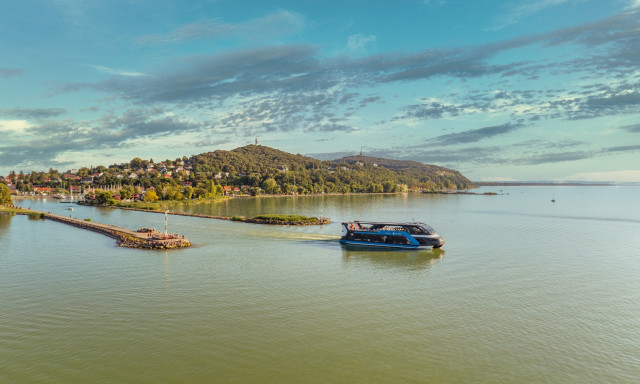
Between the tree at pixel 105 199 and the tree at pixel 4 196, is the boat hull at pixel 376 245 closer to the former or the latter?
the tree at pixel 105 199

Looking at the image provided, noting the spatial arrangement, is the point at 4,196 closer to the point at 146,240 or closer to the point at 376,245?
the point at 146,240

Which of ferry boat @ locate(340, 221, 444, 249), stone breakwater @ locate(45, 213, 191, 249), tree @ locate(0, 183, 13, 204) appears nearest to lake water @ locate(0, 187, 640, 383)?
stone breakwater @ locate(45, 213, 191, 249)

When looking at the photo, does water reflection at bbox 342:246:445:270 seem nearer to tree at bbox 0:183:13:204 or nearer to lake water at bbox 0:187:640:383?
lake water at bbox 0:187:640:383

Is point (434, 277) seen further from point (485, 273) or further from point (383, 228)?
point (383, 228)

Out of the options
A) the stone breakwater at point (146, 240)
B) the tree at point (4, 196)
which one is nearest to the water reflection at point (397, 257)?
the stone breakwater at point (146, 240)

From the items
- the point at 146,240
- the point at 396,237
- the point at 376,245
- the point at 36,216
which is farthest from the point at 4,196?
the point at 396,237
